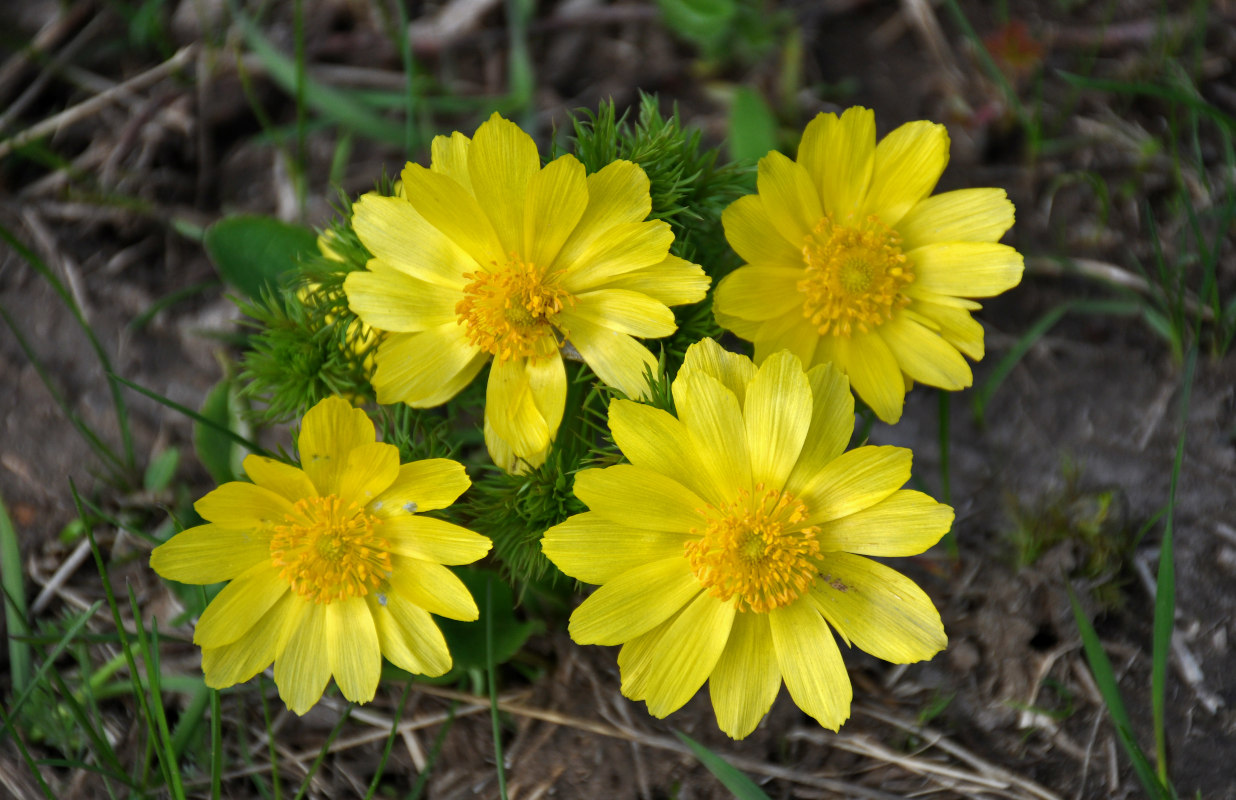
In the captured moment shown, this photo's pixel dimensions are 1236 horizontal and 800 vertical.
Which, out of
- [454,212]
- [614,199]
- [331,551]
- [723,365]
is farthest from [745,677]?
[454,212]

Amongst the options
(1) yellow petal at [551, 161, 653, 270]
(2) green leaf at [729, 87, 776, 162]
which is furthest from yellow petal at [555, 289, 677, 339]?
(2) green leaf at [729, 87, 776, 162]

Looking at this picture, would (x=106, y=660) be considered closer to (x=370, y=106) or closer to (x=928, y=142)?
(x=370, y=106)

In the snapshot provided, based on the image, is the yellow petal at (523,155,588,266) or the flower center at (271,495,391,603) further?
the flower center at (271,495,391,603)

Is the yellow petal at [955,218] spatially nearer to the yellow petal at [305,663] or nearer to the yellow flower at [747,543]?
the yellow flower at [747,543]

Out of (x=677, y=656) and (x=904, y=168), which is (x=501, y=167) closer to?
(x=904, y=168)

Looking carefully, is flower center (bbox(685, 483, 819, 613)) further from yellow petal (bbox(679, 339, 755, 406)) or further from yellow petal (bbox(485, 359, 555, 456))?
yellow petal (bbox(485, 359, 555, 456))

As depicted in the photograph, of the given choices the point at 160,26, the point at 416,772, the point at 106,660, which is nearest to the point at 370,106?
the point at 160,26
